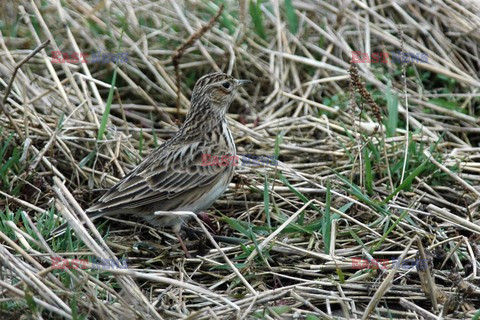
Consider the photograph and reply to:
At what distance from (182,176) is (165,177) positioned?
0.13 m

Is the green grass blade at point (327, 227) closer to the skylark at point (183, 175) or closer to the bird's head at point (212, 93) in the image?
the skylark at point (183, 175)

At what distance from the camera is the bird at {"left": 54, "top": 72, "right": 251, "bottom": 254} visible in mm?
5781

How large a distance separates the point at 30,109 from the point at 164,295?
8.91 ft

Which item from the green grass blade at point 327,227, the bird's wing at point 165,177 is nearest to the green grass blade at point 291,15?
the bird's wing at point 165,177

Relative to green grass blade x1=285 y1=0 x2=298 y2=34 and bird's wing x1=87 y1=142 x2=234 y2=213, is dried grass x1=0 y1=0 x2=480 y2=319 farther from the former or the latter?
bird's wing x1=87 y1=142 x2=234 y2=213

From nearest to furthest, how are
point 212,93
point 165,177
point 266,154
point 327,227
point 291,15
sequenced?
point 327,227, point 165,177, point 212,93, point 266,154, point 291,15

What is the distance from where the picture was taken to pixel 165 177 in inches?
235

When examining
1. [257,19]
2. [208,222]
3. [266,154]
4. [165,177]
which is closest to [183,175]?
[165,177]

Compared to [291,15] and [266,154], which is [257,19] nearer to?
[291,15]

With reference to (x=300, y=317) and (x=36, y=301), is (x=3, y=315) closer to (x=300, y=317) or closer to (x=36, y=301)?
(x=36, y=301)

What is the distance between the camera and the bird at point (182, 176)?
19.0ft

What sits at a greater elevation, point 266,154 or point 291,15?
point 291,15

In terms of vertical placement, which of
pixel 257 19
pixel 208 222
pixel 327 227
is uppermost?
pixel 257 19

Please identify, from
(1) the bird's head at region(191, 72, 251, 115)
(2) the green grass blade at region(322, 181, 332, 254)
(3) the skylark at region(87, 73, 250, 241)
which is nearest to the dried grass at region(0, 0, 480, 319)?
(2) the green grass blade at region(322, 181, 332, 254)
